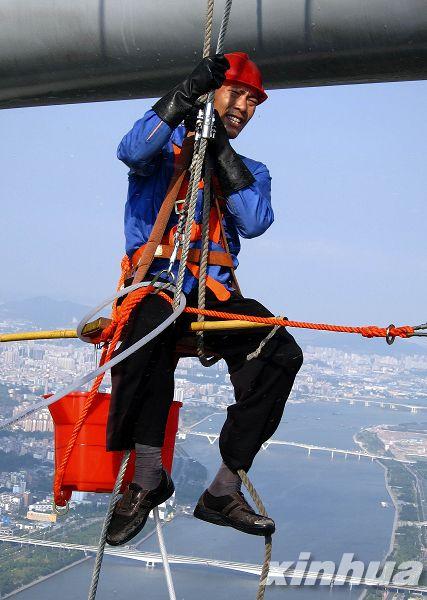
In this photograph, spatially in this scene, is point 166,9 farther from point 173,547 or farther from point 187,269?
point 173,547

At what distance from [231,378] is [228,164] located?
0.63m

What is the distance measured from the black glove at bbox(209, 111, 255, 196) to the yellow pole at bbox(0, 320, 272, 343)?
396 mm

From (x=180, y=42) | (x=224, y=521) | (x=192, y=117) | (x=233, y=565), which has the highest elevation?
(x=180, y=42)

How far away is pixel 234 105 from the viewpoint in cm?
295

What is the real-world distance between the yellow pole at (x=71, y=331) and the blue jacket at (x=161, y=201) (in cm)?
19

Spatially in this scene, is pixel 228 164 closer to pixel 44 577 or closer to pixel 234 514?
pixel 234 514

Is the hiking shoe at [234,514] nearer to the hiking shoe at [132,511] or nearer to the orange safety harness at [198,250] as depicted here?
the hiking shoe at [132,511]

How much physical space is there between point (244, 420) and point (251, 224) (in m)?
0.56

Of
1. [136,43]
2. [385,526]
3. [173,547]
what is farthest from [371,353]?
[136,43]

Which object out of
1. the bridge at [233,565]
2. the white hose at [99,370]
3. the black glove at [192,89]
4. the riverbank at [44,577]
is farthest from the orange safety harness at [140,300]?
the riverbank at [44,577]

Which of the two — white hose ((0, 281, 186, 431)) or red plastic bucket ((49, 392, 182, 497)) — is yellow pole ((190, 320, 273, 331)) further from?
red plastic bucket ((49, 392, 182, 497))

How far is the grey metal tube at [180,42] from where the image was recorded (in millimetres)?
3129

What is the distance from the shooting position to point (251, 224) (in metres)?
2.86
